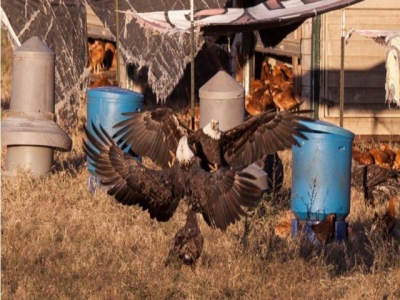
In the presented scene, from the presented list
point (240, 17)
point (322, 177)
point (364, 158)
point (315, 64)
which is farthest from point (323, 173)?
point (315, 64)

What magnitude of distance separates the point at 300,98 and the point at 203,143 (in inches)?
249

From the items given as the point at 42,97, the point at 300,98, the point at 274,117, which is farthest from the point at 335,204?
the point at 300,98

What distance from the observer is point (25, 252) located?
8.47m

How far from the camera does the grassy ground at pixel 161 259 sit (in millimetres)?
7496

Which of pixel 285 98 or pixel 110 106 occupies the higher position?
pixel 110 106

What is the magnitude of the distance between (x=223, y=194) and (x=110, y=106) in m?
3.67

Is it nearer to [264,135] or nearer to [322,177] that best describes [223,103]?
[322,177]

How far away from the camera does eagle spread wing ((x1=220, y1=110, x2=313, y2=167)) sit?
8.48m

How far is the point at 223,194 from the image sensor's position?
7582mm

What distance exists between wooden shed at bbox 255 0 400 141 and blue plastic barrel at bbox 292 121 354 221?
14.7 feet

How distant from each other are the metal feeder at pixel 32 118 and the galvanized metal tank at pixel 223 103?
205 centimetres

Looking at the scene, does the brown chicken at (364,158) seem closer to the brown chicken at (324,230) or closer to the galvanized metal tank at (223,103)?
the galvanized metal tank at (223,103)

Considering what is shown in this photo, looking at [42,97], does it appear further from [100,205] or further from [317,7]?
[317,7]

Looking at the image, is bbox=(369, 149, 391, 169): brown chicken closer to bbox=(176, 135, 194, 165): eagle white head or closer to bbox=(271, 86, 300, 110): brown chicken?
Result: bbox=(271, 86, 300, 110): brown chicken
